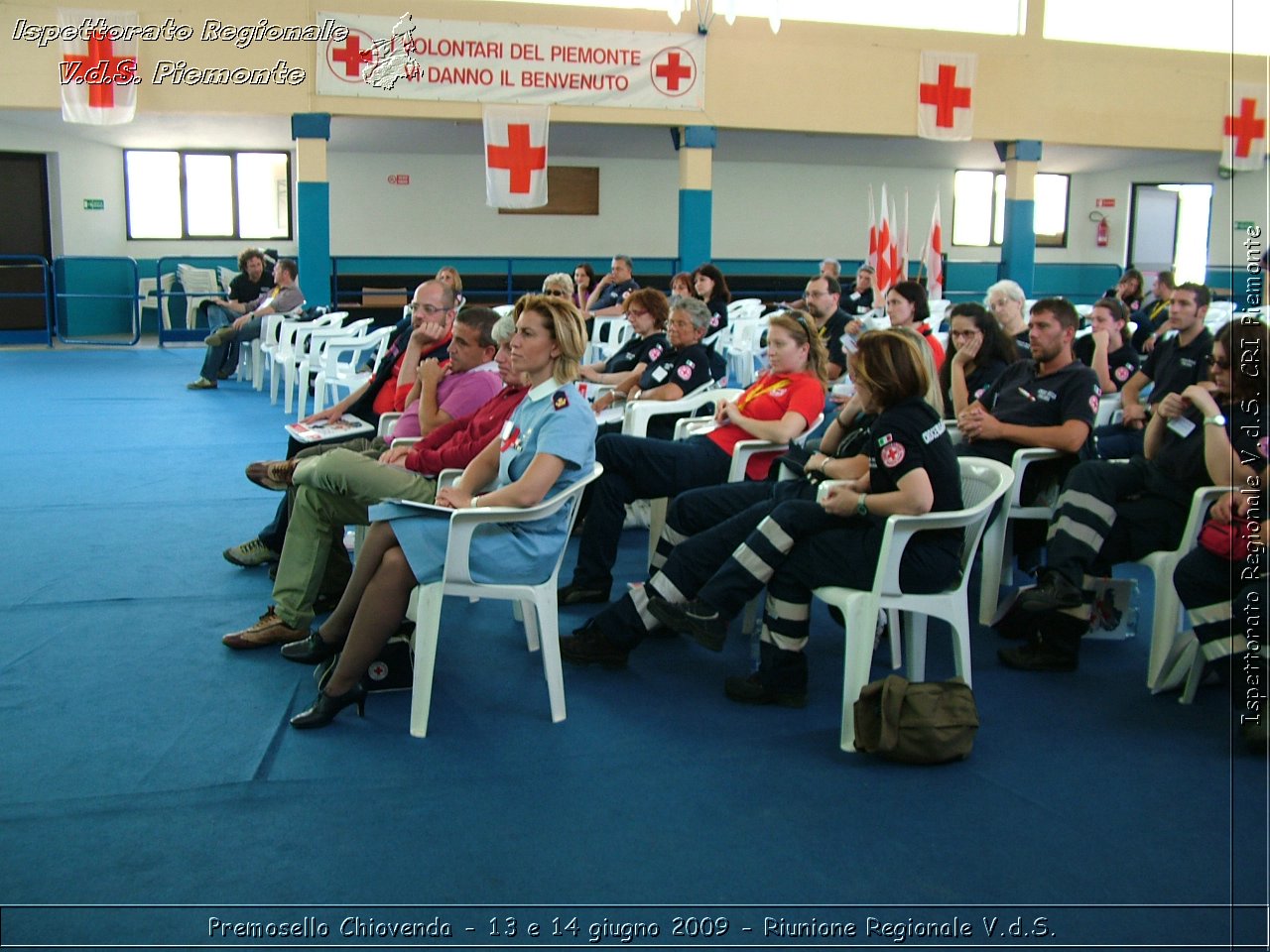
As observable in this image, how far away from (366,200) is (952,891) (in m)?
14.3

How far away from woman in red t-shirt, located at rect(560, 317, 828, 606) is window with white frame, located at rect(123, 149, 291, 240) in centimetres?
1256

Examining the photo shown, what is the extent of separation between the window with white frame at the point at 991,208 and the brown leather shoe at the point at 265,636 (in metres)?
15.5

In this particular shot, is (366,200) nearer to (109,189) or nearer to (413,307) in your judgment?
(109,189)

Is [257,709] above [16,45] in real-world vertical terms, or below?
below

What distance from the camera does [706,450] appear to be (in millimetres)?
4195

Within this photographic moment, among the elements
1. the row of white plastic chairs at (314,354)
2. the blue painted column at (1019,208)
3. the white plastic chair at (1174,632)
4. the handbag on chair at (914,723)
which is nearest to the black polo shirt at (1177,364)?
the white plastic chair at (1174,632)

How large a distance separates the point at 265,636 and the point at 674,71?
9.90 meters

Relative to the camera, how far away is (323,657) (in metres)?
3.16

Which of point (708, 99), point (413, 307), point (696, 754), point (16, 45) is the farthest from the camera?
point (708, 99)

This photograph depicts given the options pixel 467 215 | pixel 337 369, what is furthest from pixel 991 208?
pixel 337 369

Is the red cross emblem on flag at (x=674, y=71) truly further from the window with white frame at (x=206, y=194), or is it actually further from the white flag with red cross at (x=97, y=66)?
the window with white frame at (x=206, y=194)

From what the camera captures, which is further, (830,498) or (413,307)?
(413,307)

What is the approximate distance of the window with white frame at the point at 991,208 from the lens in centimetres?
1738

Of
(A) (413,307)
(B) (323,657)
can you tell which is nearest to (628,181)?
(A) (413,307)
